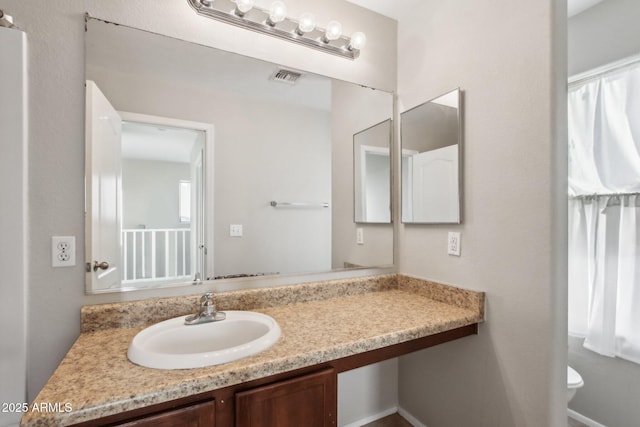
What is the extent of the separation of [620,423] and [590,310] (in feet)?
2.02

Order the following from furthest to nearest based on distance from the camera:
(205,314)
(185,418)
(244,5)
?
(244,5) → (205,314) → (185,418)

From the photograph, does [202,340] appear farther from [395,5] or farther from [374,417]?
[395,5]

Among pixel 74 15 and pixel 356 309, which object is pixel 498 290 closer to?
pixel 356 309

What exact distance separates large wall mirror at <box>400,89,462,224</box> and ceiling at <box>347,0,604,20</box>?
0.60 m

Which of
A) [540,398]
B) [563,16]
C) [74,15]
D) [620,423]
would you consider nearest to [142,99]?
[74,15]

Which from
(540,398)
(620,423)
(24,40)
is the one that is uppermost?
(24,40)

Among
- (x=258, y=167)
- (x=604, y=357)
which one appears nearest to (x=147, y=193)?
(x=258, y=167)

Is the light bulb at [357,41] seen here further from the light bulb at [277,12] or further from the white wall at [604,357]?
the white wall at [604,357]

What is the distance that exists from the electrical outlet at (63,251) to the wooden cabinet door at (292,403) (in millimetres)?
826

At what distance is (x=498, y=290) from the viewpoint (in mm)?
1341

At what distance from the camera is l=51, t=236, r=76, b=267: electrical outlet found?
1.11 meters

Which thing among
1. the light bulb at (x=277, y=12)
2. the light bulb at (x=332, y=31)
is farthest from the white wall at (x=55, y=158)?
the light bulb at (x=332, y=31)

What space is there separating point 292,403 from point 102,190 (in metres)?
1.09

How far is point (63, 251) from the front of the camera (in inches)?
44.3
